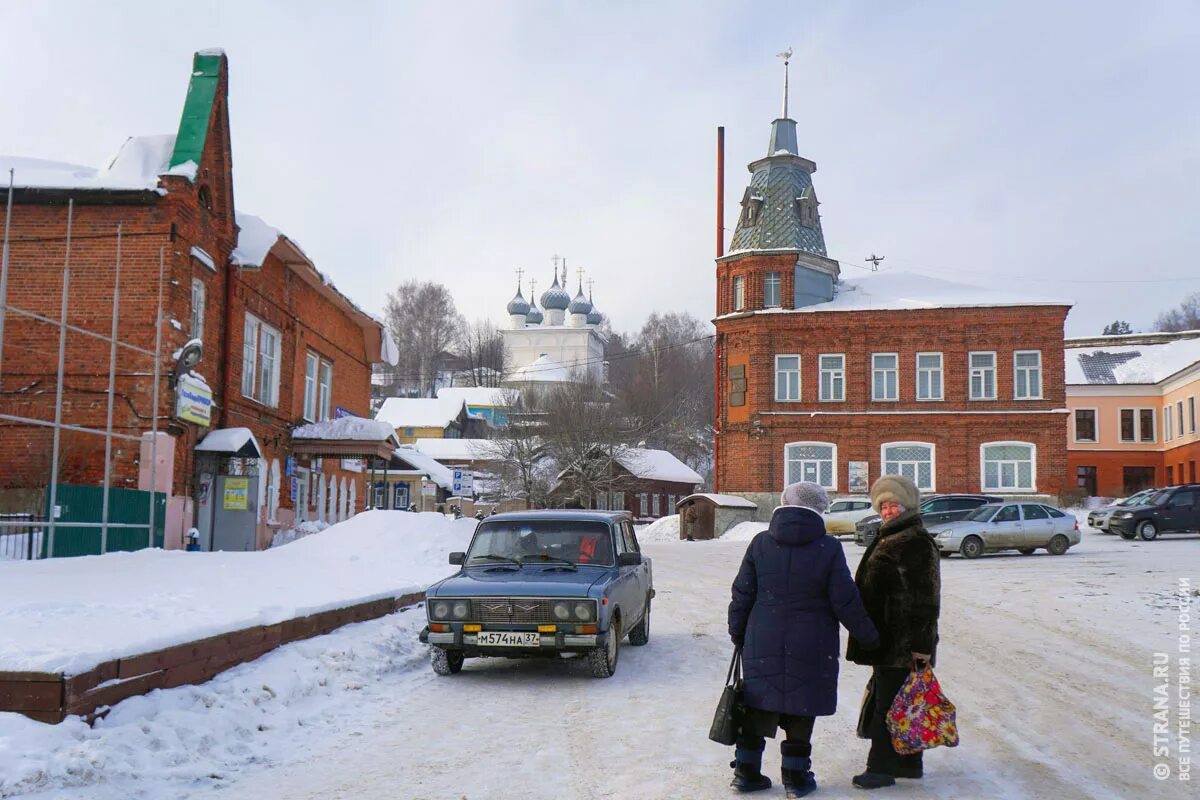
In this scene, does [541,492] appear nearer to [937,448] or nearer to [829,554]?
[937,448]

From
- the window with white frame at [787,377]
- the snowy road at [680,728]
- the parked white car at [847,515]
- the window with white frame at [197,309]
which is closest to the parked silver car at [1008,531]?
the parked white car at [847,515]

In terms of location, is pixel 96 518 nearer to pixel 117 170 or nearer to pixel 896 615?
pixel 117 170

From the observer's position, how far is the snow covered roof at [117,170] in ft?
64.1

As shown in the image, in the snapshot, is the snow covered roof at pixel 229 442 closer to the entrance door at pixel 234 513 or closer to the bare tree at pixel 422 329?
the entrance door at pixel 234 513

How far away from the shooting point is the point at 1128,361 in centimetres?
5931

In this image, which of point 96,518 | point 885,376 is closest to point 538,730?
point 96,518

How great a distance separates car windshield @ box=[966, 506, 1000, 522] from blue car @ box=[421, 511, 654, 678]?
57.9 feet

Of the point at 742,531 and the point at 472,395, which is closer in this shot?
the point at 742,531

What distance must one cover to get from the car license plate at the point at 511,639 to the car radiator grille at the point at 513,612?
89mm

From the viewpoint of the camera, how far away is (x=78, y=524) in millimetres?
15492

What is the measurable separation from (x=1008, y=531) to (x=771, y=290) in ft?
81.2

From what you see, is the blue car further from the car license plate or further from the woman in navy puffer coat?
the woman in navy puffer coat

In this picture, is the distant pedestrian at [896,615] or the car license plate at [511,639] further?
the car license plate at [511,639]

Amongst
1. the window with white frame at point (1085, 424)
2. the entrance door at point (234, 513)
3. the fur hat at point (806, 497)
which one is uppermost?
the window with white frame at point (1085, 424)
